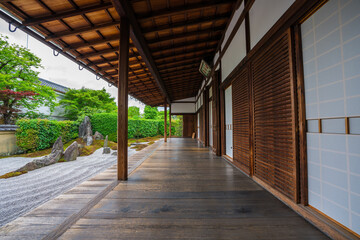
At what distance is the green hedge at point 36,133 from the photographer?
581 cm

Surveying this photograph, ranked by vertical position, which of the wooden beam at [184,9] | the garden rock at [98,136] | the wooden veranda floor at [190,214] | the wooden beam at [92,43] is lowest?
the wooden veranda floor at [190,214]

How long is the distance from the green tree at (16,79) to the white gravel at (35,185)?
3643 millimetres

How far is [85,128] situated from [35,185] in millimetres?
6496

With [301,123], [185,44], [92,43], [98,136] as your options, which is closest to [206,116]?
[185,44]

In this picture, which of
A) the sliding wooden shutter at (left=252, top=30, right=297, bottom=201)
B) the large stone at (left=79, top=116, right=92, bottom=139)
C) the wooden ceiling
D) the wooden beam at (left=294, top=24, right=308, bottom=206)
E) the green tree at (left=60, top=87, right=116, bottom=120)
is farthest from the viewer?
the green tree at (left=60, top=87, right=116, bottom=120)

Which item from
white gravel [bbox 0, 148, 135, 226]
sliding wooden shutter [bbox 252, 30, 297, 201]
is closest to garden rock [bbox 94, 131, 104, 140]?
white gravel [bbox 0, 148, 135, 226]

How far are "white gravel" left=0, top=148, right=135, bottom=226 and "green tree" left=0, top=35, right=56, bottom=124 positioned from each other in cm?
364

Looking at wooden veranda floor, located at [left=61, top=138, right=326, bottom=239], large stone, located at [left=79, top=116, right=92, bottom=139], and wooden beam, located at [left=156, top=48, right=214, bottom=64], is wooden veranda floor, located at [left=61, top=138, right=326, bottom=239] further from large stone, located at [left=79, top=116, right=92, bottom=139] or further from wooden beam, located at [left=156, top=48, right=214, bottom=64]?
large stone, located at [left=79, top=116, right=92, bottom=139]

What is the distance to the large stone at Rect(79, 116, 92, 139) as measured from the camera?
8.54m

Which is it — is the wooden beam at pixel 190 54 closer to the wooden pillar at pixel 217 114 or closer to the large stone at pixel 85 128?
the wooden pillar at pixel 217 114

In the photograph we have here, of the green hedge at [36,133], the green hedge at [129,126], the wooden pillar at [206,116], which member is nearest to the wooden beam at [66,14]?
the wooden pillar at [206,116]

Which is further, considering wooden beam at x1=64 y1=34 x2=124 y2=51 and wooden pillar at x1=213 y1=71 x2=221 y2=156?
wooden pillar at x1=213 y1=71 x2=221 y2=156

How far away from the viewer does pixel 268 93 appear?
178 centimetres

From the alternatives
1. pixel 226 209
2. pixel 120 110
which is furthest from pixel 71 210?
pixel 226 209
